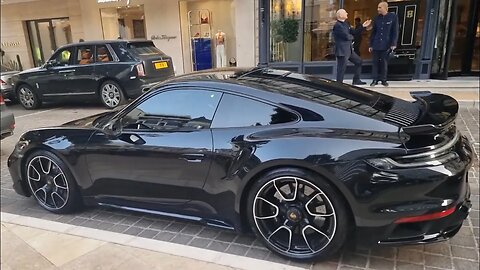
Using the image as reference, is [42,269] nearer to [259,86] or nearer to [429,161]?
[259,86]

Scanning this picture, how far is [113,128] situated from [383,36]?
669 centimetres

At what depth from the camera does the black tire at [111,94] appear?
8625 mm

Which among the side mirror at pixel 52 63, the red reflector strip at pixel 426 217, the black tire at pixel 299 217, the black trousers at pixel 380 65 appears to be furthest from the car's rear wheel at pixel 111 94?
the red reflector strip at pixel 426 217

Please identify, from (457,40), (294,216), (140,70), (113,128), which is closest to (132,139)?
(113,128)

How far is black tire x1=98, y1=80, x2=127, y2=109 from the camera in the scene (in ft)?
28.3

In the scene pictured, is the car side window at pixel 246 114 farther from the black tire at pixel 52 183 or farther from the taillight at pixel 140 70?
the taillight at pixel 140 70

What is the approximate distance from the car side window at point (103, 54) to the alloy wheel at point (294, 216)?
700cm

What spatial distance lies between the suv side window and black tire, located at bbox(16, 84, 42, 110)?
→ 1.21 metres

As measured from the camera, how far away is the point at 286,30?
→ 10148 mm

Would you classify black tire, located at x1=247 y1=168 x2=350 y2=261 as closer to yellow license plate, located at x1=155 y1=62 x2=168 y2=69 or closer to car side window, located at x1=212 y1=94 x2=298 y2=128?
car side window, located at x1=212 y1=94 x2=298 y2=128

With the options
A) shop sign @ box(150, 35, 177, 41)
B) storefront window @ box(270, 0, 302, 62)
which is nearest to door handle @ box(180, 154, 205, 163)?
storefront window @ box(270, 0, 302, 62)

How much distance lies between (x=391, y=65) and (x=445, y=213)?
24.3 feet

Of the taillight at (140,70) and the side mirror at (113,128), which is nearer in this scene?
the side mirror at (113,128)

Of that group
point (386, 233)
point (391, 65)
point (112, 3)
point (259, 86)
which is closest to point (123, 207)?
point (259, 86)
